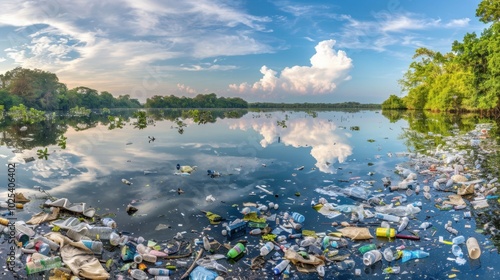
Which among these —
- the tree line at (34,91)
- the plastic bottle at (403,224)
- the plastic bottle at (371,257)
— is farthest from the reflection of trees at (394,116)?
the tree line at (34,91)

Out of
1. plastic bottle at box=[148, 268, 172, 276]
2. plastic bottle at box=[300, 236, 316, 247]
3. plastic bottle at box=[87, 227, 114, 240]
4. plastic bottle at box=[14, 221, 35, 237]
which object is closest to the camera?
plastic bottle at box=[148, 268, 172, 276]

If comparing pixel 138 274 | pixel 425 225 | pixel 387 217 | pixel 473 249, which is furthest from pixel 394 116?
pixel 138 274

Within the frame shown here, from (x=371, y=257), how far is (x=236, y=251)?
6.11 feet

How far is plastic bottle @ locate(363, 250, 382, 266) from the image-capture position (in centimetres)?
430

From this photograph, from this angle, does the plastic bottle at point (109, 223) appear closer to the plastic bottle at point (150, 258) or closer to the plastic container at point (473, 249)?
the plastic bottle at point (150, 258)

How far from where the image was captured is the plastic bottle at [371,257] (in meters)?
4.30

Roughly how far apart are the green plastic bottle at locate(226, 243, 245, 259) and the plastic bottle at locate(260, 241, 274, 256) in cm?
28

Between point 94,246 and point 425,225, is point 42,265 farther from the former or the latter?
point 425,225

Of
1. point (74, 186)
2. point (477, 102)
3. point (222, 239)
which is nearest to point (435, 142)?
point (222, 239)

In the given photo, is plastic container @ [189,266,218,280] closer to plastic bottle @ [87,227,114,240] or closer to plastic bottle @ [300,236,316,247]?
plastic bottle @ [300,236,316,247]

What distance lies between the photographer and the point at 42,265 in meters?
4.14

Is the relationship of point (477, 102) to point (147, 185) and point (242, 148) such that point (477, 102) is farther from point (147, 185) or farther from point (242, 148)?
point (147, 185)

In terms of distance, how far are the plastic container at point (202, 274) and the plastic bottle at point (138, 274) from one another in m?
0.58

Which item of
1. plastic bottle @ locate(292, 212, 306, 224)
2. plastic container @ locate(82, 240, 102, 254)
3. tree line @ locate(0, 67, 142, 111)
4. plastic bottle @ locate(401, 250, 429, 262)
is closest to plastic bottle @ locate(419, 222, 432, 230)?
plastic bottle @ locate(401, 250, 429, 262)
